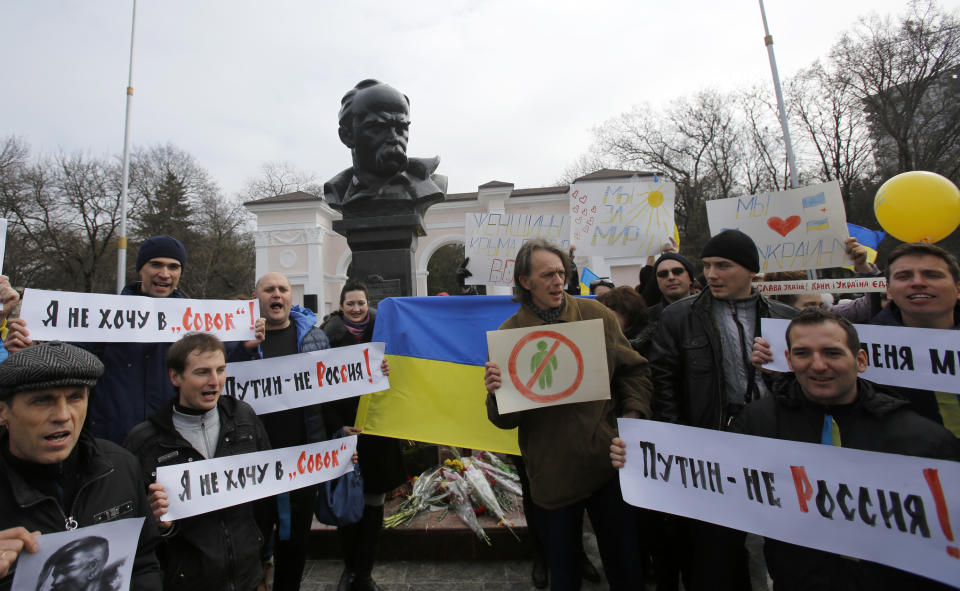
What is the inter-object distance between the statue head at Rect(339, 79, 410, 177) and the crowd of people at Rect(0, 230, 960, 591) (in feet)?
10.4

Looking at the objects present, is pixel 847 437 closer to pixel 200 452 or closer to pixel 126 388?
pixel 200 452

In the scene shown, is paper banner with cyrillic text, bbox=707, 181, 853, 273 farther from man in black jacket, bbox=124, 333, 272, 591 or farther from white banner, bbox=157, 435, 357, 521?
man in black jacket, bbox=124, 333, 272, 591

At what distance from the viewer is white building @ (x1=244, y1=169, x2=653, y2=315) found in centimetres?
2602

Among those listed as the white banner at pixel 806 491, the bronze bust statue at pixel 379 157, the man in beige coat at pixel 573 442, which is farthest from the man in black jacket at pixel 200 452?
the bronze bust statue at pixel 379 157

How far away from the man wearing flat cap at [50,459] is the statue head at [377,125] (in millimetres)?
4528

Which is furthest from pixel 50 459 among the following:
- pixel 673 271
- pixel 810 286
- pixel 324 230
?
pixel 324 230

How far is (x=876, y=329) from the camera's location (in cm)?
236

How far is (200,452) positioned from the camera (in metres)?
2.24

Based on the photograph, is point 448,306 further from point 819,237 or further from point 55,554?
point 819,237

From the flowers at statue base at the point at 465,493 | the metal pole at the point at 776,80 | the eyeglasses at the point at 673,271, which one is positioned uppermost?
the metal pole at the point at 776,80

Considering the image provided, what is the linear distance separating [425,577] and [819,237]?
13.2 ft

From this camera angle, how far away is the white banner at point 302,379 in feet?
9.32

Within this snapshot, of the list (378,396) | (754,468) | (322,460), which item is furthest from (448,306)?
(754,468)

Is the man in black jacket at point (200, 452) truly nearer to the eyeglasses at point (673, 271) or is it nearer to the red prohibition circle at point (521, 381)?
the red prohibition circle at point (521, 381)
